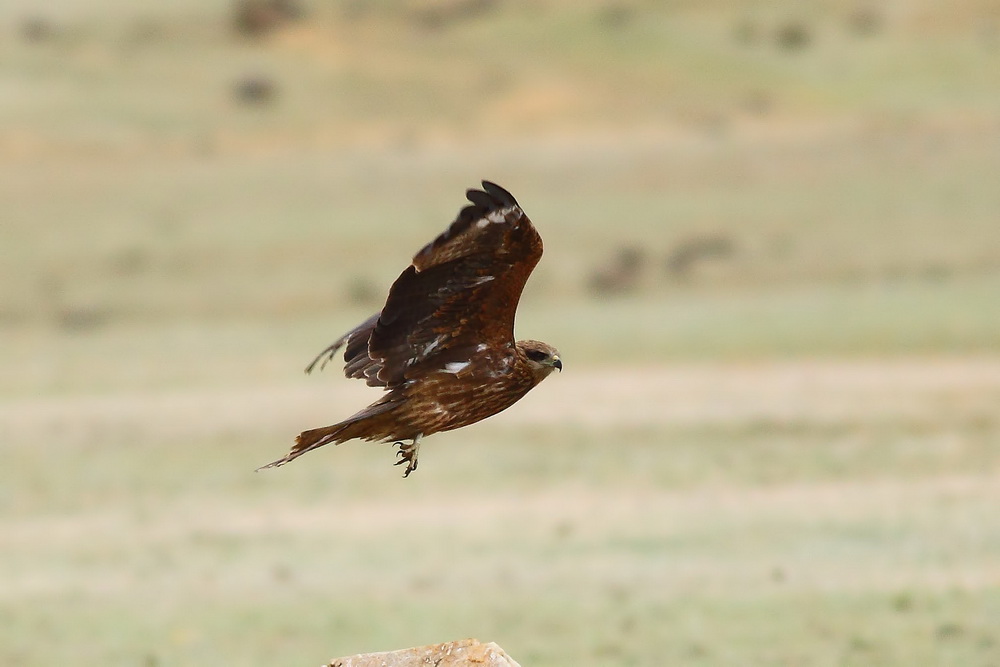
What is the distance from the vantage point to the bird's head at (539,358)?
25.4ft

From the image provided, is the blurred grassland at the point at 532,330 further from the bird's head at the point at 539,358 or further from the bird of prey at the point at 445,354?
the bird of prey at the point at 445,354

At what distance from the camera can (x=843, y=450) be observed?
18844mm

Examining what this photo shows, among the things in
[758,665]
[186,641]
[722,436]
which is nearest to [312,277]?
[722,436]

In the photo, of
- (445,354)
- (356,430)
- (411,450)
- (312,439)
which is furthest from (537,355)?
(312,439)

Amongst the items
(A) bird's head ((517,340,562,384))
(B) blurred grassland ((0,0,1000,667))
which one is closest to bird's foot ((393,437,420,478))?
(A) bird's head ((517,340,562,384))

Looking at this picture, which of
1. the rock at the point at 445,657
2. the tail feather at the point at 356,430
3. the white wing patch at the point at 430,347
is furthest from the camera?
the white wing patch at the point at 430,347

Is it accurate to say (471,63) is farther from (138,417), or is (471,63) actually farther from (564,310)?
(138,417)

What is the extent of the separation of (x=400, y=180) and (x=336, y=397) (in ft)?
35.9

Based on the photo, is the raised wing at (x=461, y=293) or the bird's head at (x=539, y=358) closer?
the raised wing at (x=461, y=293)

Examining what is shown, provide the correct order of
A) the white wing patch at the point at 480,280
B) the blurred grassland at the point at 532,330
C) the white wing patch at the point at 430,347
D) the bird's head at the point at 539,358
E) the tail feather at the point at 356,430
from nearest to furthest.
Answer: the white wing patch at the point at 480,280, the tail feather at the point at 356,430, the white wing patch at the point at 430,347, the bird's head at the point at 539,358, the blurred grassland at the point at 532,330

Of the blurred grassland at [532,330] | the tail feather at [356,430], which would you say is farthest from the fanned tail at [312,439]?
the blurred grassland at [532,330]

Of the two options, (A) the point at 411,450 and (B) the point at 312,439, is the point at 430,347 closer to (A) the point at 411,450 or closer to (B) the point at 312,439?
(A) the point at 411,450

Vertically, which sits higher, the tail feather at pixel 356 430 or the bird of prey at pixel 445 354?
the bird of prey at pixel 445 354

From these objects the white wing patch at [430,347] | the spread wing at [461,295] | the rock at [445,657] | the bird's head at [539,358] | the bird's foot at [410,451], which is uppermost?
the spread wing at [461,295]
